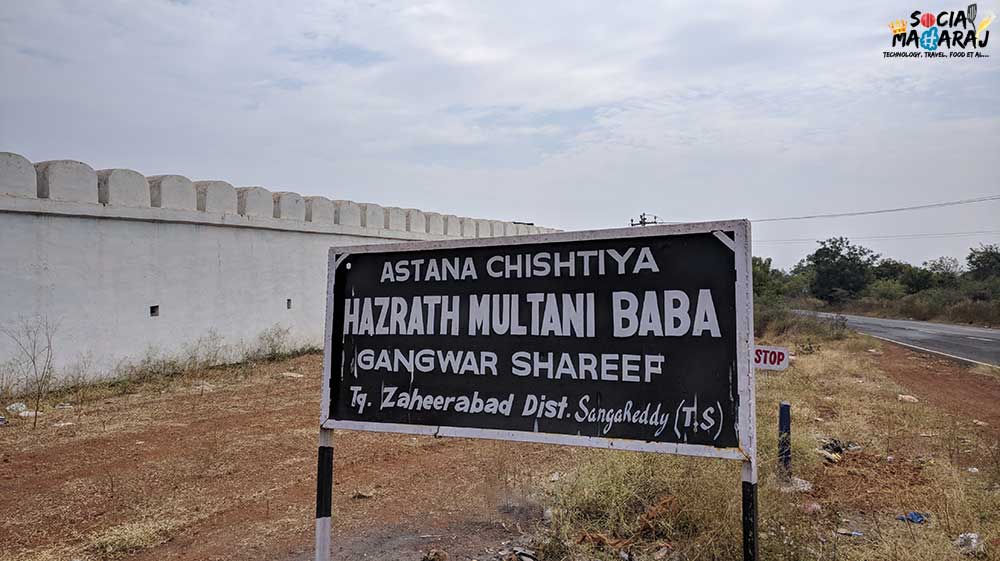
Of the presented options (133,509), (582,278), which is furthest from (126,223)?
(582,278)

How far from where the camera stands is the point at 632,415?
8.68ft

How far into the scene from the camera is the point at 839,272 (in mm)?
45719

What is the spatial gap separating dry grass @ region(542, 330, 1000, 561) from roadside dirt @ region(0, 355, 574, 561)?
55cm

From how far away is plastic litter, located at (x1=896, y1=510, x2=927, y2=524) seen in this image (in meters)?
3.94

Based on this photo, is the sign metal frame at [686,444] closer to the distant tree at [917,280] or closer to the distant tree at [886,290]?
the distant tree at [886,290]

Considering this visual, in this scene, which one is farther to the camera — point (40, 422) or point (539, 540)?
point (40, 422)

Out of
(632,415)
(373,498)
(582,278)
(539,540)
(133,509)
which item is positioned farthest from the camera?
(373,498)

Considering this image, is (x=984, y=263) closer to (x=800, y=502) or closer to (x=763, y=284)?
(x=763, y=284)

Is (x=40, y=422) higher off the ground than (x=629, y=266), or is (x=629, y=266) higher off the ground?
(x=629, y=266)

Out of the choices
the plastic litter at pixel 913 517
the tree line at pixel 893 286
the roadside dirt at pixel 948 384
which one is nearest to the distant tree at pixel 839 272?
the tree line at pixel 893 286

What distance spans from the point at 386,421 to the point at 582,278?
3.82 feet

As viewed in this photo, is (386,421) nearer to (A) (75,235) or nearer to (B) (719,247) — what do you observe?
(B) (719,247)

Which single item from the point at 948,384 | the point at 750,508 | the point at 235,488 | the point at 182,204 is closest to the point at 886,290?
the point at 948,384

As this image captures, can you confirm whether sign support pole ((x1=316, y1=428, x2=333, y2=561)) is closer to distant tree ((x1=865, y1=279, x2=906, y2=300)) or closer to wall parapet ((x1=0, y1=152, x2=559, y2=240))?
wall parapet ((x1=0, y1=152, x2=559, y2=240))
